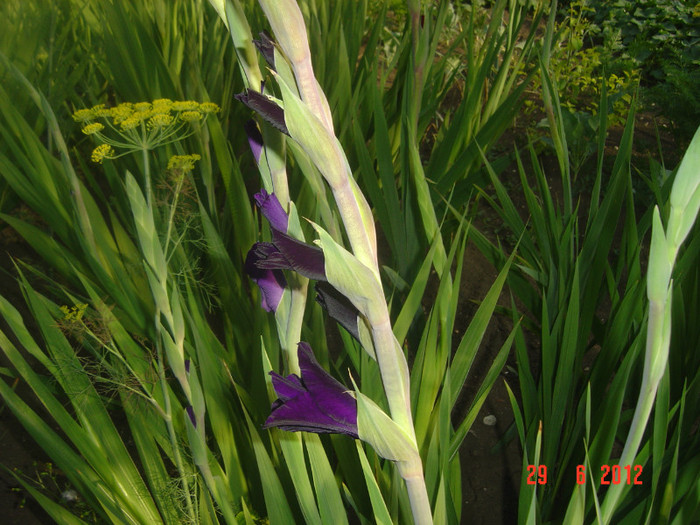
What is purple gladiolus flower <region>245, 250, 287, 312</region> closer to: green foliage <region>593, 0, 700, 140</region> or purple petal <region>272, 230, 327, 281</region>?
purple petal <region>272, 230, 327, 281</region>

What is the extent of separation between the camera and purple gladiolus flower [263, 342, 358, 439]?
50 centimetres

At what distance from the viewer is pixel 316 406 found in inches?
19.8

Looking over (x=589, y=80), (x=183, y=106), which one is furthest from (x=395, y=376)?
(x=589, y=80)

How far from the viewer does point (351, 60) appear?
1858 mm

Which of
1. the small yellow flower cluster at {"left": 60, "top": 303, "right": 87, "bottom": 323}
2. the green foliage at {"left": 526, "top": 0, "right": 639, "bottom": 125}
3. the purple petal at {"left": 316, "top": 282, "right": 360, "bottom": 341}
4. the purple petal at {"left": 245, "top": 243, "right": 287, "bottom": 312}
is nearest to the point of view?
the purple petal at {"left": 316, "top": 282, "right": 360, "bottom": 341}

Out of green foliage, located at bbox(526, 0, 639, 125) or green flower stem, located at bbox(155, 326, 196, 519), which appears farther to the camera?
green foliage, located at bbox(526, 0, 639, 125)

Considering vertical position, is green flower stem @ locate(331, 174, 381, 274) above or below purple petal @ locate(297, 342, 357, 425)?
above

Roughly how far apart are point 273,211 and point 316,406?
0.18 meters

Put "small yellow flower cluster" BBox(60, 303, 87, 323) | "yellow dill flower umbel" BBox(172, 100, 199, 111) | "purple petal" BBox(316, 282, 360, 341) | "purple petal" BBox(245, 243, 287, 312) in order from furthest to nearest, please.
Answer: "yellow dill flower umbel" BBox(172, 100, 199, 111)
"small yellow flower cluster" BBox(60, 303, 87, 323)
"purple petal" BBox(245, 243, 287, 312)
"purple petal" BBox(316, 282, 360, 341)

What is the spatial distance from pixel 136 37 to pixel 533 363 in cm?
130

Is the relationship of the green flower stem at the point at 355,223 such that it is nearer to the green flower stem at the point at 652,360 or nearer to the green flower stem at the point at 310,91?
the green flower stem at the point at 310,91

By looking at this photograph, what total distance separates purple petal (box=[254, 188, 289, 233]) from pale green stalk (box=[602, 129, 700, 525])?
0.99 feet

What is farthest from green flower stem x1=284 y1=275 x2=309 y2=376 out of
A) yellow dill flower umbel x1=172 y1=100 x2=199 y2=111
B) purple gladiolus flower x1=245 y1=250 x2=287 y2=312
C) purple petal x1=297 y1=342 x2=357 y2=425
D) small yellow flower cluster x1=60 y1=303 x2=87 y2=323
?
yellow dill flower umbel x1=172 y1=100 x2=199 y2=111
